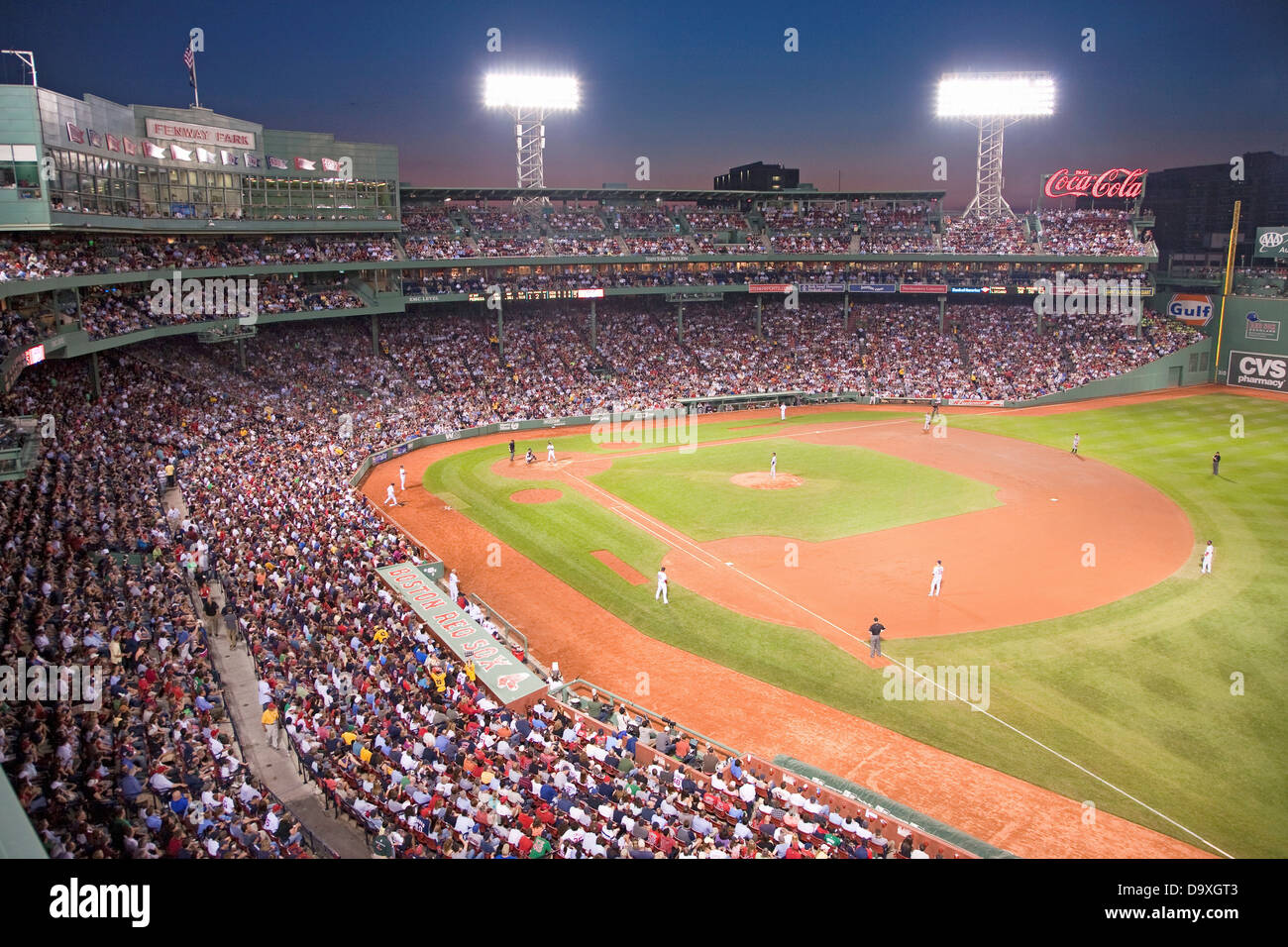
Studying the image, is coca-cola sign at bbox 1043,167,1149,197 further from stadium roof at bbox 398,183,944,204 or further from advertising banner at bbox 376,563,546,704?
advertising banner at bbox 376,563,546,704

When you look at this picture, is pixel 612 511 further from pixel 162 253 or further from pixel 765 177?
pixel 765 177

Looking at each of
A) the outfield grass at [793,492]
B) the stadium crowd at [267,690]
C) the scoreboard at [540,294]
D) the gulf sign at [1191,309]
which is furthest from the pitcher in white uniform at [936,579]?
the gulf sign at [1191,309]

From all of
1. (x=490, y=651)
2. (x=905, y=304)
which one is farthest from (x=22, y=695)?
(x=905, y=304)

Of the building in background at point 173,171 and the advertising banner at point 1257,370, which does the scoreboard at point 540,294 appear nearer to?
the building in background at point 173,171

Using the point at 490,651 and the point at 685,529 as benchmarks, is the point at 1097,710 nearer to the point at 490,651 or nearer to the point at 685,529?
the point at 490,651

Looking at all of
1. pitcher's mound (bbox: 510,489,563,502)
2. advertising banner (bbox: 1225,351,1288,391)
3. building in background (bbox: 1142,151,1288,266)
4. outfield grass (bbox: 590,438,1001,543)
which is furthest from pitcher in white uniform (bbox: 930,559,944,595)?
building in background (bbox: 1142,151,1288,266)
